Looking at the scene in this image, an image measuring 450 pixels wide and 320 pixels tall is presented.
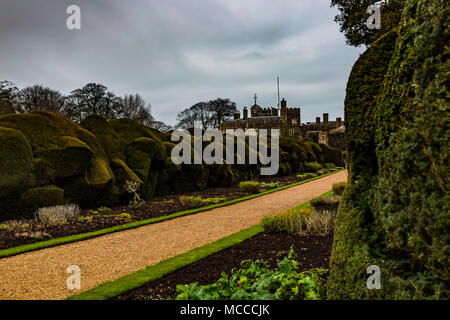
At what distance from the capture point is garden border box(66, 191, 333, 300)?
376cm

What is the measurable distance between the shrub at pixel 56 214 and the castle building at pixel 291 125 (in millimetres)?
40954

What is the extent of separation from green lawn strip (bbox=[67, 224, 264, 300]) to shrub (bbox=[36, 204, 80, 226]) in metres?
3.90

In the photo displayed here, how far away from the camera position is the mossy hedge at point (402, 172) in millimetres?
1455

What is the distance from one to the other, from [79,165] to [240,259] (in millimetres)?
6384

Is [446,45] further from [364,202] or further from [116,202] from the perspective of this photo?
[116,202]

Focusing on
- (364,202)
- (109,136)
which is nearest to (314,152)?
(109,136)

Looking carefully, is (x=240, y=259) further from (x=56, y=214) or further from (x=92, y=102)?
(x=92, y=102)

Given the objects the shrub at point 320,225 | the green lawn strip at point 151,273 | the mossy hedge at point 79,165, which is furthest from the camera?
the mossy hedge at point 79,165

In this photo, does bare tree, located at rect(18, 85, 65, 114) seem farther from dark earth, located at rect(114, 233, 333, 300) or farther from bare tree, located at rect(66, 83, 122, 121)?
dark earth, located at rect(114, 233, 333, 300)

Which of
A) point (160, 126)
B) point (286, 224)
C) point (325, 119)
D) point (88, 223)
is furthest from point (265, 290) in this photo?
point (325, 119)

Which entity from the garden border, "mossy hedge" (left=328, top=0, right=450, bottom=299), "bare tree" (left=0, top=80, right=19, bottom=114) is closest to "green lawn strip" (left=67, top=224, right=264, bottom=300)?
the garden border

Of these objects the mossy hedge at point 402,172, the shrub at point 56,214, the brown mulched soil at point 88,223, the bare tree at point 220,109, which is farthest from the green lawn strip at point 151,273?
the bare tree at point 220,109

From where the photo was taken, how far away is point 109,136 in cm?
1152

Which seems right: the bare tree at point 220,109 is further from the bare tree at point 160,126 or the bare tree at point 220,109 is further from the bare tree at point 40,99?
the bare tree at point 40,99
